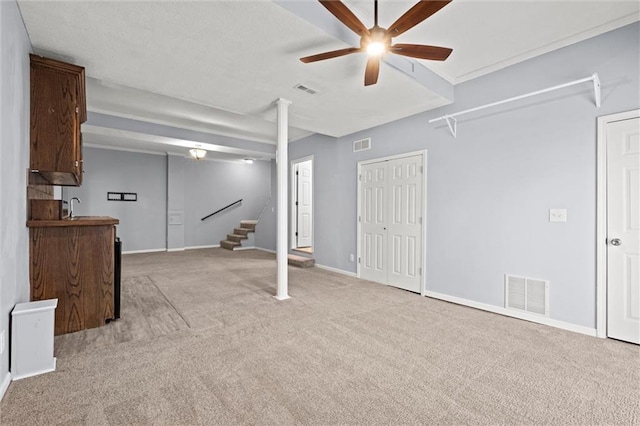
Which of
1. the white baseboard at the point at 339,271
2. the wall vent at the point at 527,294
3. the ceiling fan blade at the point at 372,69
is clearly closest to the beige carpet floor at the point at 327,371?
the wall vent at the point at 527,294

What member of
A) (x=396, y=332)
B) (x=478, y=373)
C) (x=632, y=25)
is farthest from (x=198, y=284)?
(x=632, y=25)

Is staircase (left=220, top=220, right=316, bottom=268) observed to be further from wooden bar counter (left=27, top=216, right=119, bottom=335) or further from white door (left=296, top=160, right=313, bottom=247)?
wooden bar counter (left=27, top=216, right=119, bottom=335)

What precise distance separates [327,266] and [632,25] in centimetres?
519

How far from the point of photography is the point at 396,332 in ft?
9.96

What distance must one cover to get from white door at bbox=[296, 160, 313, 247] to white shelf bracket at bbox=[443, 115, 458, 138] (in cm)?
415

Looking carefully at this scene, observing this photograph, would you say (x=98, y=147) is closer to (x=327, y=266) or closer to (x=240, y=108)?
(x=240, y=108)

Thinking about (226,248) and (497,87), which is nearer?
(497,87)

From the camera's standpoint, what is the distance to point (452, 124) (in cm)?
415

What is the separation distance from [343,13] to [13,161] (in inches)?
98.6

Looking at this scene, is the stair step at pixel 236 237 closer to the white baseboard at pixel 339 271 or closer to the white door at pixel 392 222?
the white baseboard at pixel 339 271

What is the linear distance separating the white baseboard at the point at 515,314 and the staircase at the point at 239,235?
6155 millimetres

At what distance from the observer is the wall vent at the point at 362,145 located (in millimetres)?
5367

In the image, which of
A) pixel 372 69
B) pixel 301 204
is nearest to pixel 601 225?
pixel 372 69

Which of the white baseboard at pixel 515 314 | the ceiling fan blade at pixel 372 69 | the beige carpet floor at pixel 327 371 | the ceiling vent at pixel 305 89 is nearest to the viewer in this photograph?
the beige carpet floor at pixel 327 371
